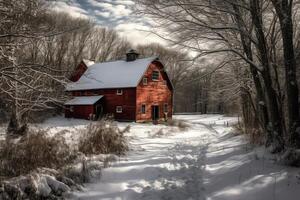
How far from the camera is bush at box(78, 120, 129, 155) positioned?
8.71 m

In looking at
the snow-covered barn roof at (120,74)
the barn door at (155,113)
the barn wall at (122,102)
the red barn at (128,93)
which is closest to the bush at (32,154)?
the red barn at (128,93)

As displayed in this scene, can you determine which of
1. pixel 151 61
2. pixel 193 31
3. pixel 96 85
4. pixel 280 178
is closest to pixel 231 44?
pixel 193 31

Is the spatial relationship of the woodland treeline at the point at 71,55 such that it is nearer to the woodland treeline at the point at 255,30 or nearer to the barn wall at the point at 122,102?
the woodland treeline at the point at 255,30

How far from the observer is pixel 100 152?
8875 millimetres

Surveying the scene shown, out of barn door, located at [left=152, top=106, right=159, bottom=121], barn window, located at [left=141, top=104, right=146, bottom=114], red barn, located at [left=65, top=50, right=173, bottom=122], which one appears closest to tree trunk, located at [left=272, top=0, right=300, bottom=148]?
red barn, located at [left=65, top=50, right=173, bottom=122]

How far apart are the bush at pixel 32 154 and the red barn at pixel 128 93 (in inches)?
796

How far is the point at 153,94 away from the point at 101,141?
73.1 ft

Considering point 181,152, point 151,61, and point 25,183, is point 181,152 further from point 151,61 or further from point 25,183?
point 151,61

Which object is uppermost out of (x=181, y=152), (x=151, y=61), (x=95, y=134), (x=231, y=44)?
(x=151, y=61)

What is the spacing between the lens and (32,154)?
6.74m

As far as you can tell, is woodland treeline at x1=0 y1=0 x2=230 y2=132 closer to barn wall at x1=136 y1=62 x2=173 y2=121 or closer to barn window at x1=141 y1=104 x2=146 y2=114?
barn wall at x1=136 y1=62 x2=173 y2=121

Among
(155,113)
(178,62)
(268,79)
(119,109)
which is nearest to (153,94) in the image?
(155,113)

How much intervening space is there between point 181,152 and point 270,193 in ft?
17.4

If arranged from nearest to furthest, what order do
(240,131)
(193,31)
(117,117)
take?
(193,31), (240,131), (117,117)
